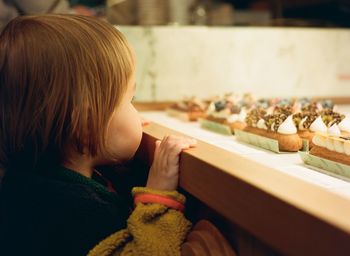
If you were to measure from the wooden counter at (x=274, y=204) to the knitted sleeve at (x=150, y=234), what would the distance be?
125mm

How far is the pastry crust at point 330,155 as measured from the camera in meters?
1.01

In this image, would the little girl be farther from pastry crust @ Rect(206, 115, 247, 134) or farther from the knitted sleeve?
pastry crust @ Rect(206, 115, 247, 134)

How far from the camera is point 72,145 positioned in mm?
1311

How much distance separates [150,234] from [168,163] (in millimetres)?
176

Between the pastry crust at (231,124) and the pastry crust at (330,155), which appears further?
the pastry crust at (231,124)

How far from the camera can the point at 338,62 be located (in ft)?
9.15

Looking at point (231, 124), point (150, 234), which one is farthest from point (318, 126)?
point (150, 234)

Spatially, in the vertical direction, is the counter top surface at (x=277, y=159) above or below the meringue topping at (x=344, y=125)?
below

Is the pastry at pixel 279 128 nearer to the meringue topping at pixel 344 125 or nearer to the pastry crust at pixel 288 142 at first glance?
the pastry crust at pixel 288 142

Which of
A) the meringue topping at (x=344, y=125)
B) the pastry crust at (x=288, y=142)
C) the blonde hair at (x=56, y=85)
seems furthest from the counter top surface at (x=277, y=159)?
the blonde hair at (x=56, y=85)

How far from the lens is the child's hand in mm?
1176

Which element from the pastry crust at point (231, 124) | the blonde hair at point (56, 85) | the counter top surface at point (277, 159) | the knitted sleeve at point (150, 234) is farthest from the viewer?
the pastry crust at point (231, 124)

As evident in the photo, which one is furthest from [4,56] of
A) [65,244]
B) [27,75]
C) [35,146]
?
[65,244]

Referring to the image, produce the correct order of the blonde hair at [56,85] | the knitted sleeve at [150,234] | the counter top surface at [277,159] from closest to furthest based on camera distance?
the counter top surface at [277,159] → the knitted sleeve at [150,234] → the blonde hair at [56,85]
